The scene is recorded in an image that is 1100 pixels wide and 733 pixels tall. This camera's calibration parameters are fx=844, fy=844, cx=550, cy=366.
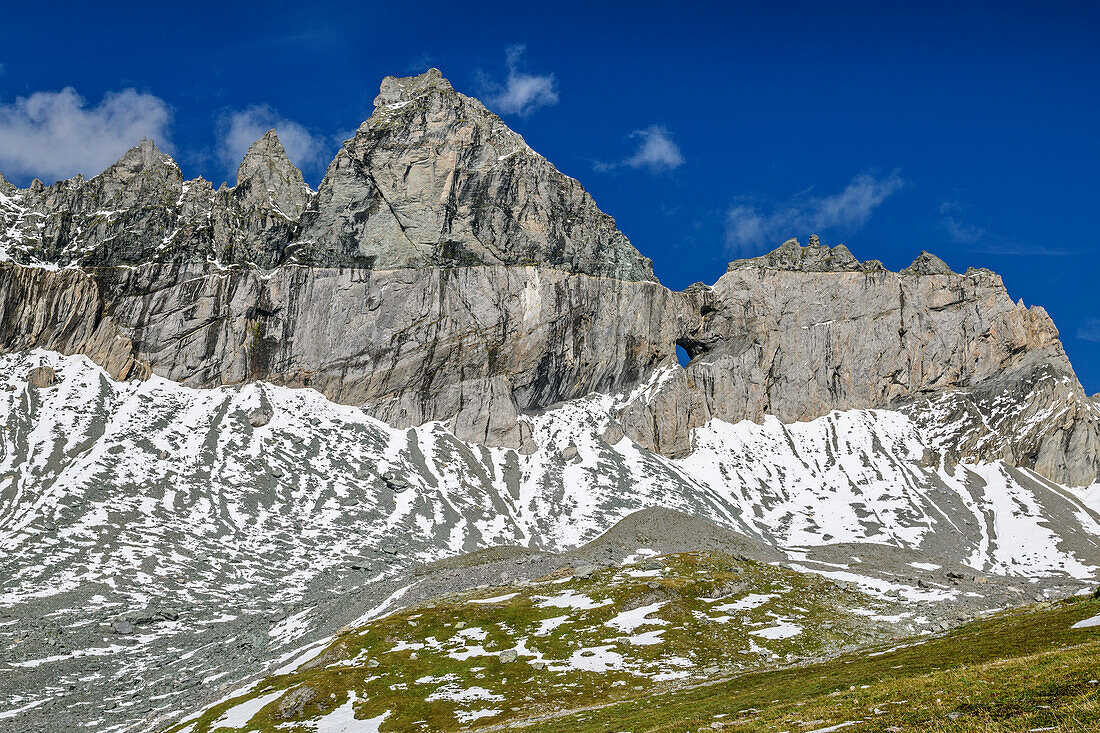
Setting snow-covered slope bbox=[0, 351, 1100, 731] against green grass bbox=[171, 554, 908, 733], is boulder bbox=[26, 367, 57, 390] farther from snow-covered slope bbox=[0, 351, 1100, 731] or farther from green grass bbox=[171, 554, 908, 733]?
green grass bbox=[171, 554, 908, 733]

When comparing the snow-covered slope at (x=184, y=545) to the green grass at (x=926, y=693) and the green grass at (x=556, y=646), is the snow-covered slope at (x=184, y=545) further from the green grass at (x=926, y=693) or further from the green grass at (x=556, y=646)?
the green grass at (x=926, y=693)

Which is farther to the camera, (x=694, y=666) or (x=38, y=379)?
(x=38, y=379)

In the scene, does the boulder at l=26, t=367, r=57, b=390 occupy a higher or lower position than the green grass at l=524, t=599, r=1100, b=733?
higher

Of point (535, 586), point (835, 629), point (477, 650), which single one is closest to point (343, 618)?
point (535, 586)

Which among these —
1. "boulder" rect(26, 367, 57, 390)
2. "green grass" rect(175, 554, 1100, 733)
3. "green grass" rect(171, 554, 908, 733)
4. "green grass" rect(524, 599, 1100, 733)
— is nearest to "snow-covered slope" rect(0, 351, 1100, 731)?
"boulder" rect(26, 367, 57, 390)

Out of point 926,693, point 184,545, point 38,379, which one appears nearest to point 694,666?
point 926,693

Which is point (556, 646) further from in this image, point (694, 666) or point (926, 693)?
point (926, 693)

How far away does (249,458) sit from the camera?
195000 millimetres

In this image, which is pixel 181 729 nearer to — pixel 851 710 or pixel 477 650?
pixel 477 650

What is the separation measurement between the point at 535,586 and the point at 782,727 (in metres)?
69.7

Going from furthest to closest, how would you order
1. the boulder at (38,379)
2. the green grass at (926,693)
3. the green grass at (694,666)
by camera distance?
1. the boulder at (38,379)
2. the green grass at (694,666)
3. the green grass at (926,693)

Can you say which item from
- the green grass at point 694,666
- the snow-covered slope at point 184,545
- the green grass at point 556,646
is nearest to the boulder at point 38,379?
the snow-covered slope at point 184,545

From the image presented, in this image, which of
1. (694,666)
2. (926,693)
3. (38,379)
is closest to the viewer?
(926,693)

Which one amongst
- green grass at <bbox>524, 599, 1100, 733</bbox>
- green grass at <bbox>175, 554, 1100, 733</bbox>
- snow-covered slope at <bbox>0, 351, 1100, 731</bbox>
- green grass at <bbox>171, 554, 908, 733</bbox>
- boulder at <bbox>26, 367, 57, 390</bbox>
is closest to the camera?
green grass at <bbox>524, 599, 1100, 733</bbox>
